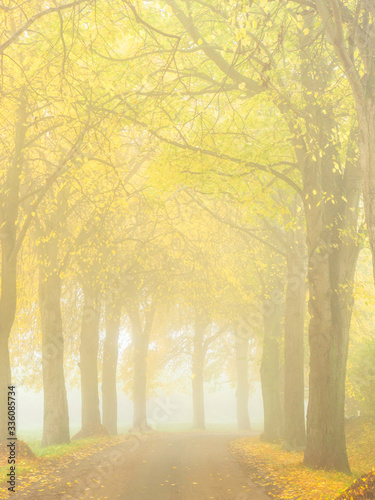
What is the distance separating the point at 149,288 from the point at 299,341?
8.13m

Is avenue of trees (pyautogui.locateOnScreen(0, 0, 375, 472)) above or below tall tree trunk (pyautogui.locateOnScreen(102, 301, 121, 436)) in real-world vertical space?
above

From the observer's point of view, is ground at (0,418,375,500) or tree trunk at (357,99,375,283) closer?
tree trunk at (357,99,375,283)

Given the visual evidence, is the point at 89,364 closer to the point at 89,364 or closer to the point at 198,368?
the point at 89,364

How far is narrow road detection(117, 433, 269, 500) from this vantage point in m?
8.82

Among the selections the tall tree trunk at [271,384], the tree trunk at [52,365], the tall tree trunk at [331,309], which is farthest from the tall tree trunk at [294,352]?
the tree trunk at [52,365]

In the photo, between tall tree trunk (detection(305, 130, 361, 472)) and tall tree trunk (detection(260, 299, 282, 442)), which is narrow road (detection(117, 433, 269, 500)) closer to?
tall tree trunk (detection(305, 130, 361, 472))

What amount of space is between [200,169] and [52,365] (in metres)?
8.27

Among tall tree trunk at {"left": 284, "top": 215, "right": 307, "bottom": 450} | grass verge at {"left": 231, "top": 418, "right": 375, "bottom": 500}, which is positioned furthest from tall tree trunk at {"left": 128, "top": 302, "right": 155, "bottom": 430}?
tall tree trunk at {"left": 284, "top": 215, "right": 307, "bottom": 450}

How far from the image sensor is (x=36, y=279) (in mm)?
20641

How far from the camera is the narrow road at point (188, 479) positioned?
8.82 metres

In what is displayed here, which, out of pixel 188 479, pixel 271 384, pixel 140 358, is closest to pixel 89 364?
pixel 271 384

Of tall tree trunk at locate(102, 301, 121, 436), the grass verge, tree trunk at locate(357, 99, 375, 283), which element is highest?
tree trunk at locate(357, 99, 375, 283)

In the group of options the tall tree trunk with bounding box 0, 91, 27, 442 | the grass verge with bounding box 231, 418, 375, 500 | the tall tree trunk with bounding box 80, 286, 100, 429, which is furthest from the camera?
the tall tree trunk with bounding box 80, 286, 100, 429

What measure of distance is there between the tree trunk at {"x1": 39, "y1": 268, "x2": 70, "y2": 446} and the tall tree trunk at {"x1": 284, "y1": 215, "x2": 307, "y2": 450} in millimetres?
7157
